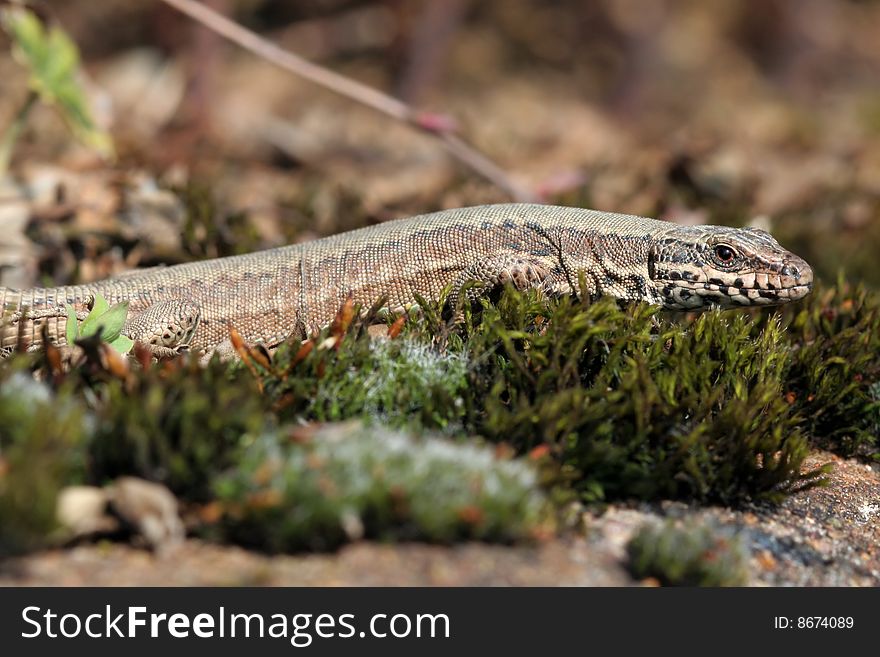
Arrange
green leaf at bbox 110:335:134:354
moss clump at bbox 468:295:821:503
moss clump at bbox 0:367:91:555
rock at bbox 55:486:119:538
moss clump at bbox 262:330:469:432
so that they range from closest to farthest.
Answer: moss clump at bbox 0:367:91:555, rock at bbox 55:486:119:538, moss clump at bbox 468:295:821:503, moss clump at bbox 262:330:469:432, green leaf at bbox 110:335:134:354

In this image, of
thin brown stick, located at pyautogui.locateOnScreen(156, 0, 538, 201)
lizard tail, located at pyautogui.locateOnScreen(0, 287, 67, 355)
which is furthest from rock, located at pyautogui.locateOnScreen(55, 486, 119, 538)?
thin brown stick, located at pyautogui.locateOnScreen(156, 0, 538, 201)

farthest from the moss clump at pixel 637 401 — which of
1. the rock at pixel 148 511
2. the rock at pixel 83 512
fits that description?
the rock at pixel 83 512

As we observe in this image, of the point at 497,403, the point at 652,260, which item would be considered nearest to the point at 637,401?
the point at 497,403

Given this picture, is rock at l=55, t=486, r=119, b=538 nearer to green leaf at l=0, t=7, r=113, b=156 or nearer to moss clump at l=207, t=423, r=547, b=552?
moss clump at l=207, t=423, r=547, b=552

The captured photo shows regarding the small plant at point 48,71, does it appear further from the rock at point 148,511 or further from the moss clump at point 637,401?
the rock at point 148,511

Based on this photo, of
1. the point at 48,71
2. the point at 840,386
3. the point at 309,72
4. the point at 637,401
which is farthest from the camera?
the point at 48,71

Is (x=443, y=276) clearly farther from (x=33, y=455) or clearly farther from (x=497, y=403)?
(x=33, y=455)
